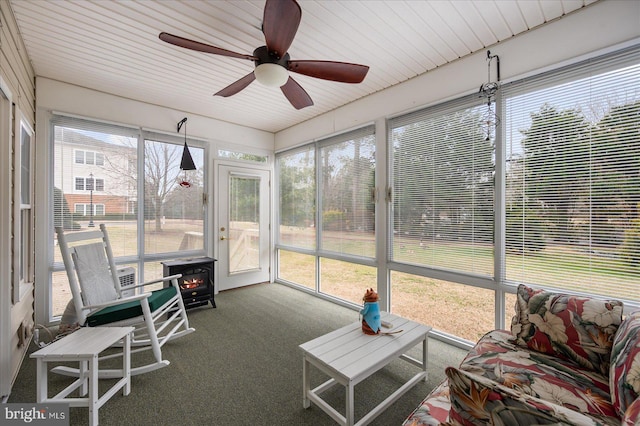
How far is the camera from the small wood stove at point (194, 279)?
12.1ft

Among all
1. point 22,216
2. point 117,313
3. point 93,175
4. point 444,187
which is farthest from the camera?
point 93,175

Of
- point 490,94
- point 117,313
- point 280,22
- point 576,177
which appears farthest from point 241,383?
point 490,94

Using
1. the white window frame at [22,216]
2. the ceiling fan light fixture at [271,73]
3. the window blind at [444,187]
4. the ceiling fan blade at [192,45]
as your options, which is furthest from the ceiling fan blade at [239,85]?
the window blind at [444,187]

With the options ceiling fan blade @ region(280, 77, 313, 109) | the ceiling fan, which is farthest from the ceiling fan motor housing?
ceiling fan blade @ region(280, 77, 313, 109)

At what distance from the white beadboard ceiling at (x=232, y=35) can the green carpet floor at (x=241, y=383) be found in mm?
2873

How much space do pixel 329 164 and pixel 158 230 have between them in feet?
8.94

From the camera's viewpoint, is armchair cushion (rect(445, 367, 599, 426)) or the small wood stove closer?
armchair cushion (rect(445, 367, 599, 426))

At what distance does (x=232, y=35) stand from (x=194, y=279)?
9.98 feet

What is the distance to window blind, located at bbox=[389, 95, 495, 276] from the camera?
8.69ft

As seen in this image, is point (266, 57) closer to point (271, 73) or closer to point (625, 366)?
point (271, 73)

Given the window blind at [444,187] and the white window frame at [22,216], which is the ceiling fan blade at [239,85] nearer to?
the white window frame at [22,216]

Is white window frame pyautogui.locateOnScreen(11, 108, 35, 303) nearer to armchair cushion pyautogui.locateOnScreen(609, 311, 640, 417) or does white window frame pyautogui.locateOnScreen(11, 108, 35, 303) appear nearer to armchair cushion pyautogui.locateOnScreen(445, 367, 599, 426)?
armchair cushion pyautogui.locateOnScreen(445, 367, 599, 426)

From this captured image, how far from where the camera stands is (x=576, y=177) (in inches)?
83.9

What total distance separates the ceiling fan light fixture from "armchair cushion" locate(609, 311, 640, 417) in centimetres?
245
